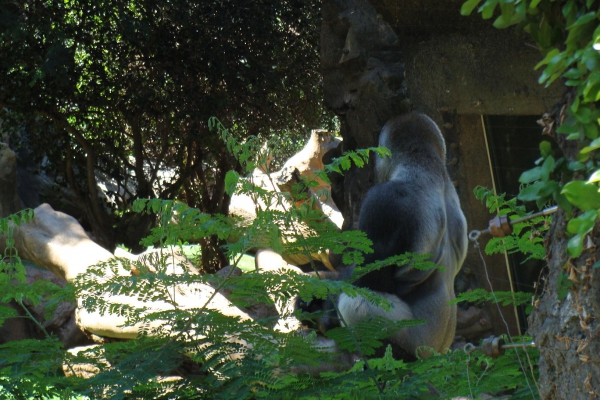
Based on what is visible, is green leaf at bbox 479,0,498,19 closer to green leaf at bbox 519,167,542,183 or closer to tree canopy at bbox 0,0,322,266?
green leaf at bbox 519,167,542,183

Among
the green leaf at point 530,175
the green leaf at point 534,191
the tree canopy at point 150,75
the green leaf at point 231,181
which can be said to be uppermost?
the tree canopy at point 150,75

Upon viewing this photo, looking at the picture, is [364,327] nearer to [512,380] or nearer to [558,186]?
[512,380]

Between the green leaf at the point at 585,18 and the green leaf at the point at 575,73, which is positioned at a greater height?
the green leaf at the point at 585,18

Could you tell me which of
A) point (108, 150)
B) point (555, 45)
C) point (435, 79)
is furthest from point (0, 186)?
point (555, 45)

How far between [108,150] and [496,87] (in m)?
4.28

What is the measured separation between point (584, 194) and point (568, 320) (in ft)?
1.17

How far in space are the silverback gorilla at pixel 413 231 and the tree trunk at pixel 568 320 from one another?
187cm

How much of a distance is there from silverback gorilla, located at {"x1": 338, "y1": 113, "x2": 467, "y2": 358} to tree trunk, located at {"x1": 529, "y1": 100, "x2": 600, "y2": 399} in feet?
6.13

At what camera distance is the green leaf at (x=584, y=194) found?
1.09m

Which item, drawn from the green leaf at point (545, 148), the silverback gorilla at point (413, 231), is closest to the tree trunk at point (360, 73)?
the silverback gorilla at point (413, 231)

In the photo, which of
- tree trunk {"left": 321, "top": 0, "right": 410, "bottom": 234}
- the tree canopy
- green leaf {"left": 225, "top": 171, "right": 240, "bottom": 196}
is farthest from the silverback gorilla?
the tree canopy

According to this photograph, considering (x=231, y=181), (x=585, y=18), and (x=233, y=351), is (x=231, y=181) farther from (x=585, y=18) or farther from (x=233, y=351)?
(x=585, y=18)

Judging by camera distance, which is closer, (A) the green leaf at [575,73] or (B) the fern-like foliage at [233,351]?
(A) the green leaf at [575,73]

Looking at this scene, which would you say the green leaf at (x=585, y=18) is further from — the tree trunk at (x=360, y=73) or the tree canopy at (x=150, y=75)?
the tree canopy at (x=150, y=75)
